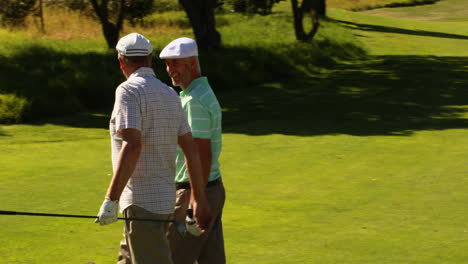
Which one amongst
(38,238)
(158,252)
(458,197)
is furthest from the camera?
(458,197)

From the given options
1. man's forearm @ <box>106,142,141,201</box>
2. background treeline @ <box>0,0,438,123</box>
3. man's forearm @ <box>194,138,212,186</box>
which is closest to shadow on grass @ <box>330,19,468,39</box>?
background treeline @ <box>0,0,438,123</box>

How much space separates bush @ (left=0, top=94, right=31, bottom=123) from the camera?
1855 cm

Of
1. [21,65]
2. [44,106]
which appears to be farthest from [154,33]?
[44,106]

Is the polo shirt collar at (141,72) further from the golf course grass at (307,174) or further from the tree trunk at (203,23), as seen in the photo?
the tree trunk at (203,23)

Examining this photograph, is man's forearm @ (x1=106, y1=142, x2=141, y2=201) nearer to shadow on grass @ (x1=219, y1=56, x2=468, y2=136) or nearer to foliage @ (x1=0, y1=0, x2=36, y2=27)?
shadow on grass @ (x1=219, y1=56, x2=468, y2=136)

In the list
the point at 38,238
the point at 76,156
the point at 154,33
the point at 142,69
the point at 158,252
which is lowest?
the point at 154,33

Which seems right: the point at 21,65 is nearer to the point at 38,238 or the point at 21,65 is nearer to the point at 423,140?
the point at 423,140

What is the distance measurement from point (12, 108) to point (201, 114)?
13892 mm

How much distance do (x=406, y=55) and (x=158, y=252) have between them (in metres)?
29.5

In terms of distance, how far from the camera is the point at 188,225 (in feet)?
17.5

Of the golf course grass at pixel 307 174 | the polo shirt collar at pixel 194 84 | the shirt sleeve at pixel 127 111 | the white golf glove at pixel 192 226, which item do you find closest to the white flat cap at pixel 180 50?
the polo shirt collar at pixel 194 84

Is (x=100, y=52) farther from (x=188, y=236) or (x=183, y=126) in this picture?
(x=183, y=126)

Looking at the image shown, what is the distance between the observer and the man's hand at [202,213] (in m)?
5.30

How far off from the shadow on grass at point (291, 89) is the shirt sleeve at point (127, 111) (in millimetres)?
12448
